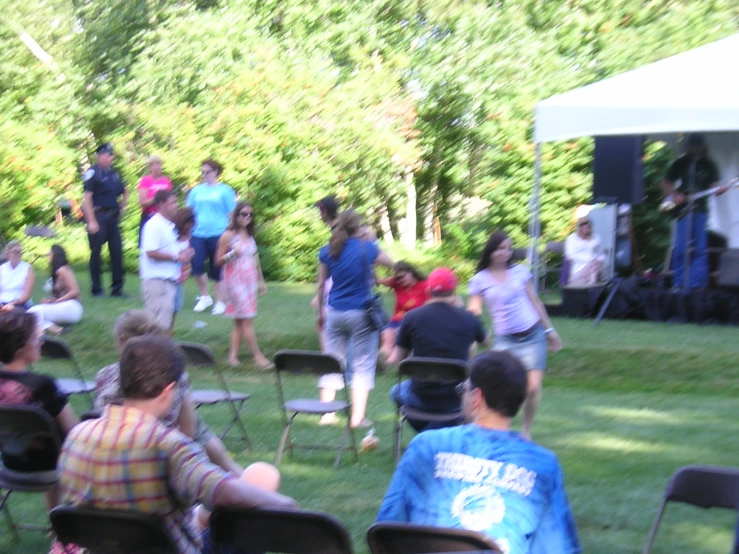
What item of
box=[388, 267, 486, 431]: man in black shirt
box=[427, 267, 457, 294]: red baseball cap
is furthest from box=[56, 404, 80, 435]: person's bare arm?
box=[427, 267, 457, 294]: red baseball cap

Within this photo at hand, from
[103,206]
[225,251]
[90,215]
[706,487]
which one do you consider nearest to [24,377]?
[706,487]

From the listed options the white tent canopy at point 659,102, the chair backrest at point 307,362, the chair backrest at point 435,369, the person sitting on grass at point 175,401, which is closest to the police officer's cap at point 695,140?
the white tent canopy at point 659,102

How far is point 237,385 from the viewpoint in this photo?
10.8 metres

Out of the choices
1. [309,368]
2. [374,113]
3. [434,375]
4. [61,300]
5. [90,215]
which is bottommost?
[61,300]

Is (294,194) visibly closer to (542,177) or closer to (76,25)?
(542,177)

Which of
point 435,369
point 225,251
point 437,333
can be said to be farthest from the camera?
point 225,251

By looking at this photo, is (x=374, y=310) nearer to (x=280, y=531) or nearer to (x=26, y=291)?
(x=26, y=291)

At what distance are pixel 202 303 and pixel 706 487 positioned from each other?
9.75 m

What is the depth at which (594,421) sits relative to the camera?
→ 9.03m

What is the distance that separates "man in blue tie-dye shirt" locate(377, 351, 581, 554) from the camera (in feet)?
11.7

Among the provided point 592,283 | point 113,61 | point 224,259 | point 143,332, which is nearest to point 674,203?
point 592,283

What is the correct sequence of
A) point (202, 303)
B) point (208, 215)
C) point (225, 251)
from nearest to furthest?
1. point (225, 251)
2. point (208, 215)
3. point (202, 303)

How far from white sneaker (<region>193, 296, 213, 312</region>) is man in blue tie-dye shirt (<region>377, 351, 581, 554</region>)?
10.1 meters

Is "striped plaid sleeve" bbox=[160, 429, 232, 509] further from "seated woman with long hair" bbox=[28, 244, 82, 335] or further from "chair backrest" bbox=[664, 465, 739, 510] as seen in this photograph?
"seated woman with long hair" bbox=[28, 244, 82, 335]
